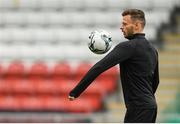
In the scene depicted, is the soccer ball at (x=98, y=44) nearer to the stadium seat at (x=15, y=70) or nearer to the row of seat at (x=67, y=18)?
the stadium seat at (x=15, y=70)

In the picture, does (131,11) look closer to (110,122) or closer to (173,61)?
(110,122)

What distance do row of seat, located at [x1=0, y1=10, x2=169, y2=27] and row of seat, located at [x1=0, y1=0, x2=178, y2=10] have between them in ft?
0.38

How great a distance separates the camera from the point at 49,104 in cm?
993

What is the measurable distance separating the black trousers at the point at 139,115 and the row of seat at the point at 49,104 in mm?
5181

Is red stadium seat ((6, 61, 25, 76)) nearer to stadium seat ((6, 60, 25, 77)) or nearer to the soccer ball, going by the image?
stadium seat ((6, 60, 25, 77))

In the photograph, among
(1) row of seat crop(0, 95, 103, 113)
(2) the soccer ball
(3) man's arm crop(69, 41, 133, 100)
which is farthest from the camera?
(1) row of seat crop(0, 95, 103, 113)

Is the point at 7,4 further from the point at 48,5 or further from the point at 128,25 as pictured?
the point at 128,25

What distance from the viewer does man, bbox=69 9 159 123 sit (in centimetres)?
449

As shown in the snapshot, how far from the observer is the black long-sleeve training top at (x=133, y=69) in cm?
447

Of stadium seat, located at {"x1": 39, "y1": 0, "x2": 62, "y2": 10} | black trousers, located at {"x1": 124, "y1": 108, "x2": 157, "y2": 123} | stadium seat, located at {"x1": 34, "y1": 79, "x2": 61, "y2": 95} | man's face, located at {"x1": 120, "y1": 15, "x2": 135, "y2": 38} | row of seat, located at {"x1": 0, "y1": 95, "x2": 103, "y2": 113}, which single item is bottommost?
row of seat, located at {"x1": 0, "y1": 95, "x2": 103, "y2": 113}

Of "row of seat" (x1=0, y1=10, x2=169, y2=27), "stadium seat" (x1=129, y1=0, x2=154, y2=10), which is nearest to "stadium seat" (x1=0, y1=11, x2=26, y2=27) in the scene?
"row of seat" (x1=0, y1=10, x2=169, y2=27)

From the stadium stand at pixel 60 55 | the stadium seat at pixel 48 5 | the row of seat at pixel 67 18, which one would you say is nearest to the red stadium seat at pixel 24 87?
the stadium stand at pixel 60 55

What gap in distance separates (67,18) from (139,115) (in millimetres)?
6896

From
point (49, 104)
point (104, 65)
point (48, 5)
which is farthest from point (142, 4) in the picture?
point (104, 65)
